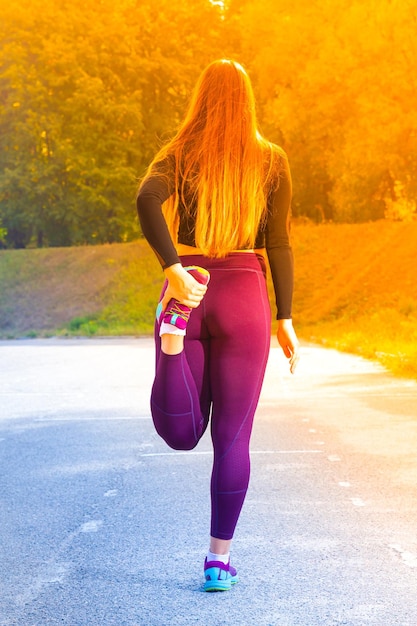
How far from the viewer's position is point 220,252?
439 cm

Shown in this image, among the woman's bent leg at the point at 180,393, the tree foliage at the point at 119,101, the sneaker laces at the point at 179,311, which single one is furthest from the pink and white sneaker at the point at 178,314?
the tree foliage at the point at 119,101

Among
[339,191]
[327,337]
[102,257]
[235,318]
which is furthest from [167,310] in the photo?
[102,257]

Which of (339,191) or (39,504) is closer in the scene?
(39,504)

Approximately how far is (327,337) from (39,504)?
21.8m

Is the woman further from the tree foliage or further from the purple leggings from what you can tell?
the tree foliage

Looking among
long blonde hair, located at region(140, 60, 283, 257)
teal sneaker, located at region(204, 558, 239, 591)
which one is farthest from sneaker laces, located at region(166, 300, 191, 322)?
teal sneaker, located at region(204, 558, 239, 591)

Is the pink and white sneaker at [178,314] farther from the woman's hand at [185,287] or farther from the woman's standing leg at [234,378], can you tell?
the woman's standing leg at [234,378]

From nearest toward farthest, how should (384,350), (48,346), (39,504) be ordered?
(39,504), (384,350), (48,346)

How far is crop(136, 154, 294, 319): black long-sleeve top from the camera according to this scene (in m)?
4.32

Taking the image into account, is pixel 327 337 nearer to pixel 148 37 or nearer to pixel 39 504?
pixel 39 504

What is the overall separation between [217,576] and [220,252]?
4.22 feet

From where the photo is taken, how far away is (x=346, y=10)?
38.9m

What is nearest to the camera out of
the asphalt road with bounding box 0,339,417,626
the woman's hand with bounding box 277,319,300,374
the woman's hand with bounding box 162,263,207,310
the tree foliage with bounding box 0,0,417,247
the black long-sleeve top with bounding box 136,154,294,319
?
the woman's hand with bounding box 162,263,207,310

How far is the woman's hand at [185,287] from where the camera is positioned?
422 centimetres
